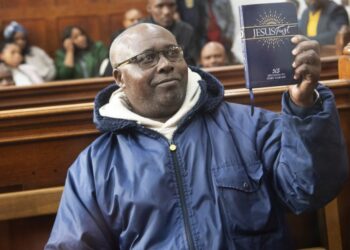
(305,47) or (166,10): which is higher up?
(166,10)

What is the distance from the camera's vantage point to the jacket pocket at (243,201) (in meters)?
1.29

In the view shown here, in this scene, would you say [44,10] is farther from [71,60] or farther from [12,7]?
[71,60]

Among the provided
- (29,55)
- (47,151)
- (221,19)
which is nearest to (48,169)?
(47,151)

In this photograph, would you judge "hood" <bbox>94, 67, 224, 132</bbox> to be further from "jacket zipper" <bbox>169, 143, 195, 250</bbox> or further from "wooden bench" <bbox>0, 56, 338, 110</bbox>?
"wooden bench" <bbox>0, 56, 338, 110</bbox>

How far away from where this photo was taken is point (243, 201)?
131cm

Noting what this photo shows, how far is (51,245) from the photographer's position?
1343 millimetres

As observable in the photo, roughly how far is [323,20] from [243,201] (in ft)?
9.53

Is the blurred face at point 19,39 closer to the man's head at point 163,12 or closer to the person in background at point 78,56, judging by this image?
the person in background at point 78,56

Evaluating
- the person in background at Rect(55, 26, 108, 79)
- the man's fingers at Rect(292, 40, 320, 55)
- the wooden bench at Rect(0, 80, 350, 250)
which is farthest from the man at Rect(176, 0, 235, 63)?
the man's fingers at Rect(292, 40, 320, 55)

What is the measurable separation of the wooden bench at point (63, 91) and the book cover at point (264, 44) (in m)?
1.27

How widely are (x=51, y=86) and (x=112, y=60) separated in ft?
3.52

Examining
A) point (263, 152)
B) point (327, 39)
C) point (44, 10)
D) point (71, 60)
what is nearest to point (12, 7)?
Answer: point (44, 10)

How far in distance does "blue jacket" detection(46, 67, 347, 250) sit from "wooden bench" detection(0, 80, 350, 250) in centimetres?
17

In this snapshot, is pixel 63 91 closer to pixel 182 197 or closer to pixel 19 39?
pixel 182 197
